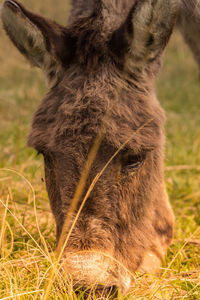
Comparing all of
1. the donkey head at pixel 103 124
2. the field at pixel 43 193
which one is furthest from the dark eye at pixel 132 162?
the field at pixel 43 193

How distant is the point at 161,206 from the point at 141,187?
2.60ft

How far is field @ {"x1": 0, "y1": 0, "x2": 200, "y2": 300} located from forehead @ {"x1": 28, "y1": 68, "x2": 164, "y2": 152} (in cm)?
47

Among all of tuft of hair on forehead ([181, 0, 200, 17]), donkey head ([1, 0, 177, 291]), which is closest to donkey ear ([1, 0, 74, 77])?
donkey head ([1, 0, 177, 291])

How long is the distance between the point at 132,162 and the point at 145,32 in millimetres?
965

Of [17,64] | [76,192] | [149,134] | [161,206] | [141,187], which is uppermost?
[17,64]

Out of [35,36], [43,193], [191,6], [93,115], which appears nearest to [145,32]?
[93,115]

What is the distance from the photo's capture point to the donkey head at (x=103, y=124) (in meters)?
2.46

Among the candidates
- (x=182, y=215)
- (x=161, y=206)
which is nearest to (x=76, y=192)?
(x=161, y=206)

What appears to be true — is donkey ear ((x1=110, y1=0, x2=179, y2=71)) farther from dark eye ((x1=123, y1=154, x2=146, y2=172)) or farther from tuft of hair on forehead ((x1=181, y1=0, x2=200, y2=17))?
tuft of hair on forehead ((x1=181, y1=0, x2=200, y2=17))

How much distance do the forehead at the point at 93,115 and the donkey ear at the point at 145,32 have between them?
21 centimetres

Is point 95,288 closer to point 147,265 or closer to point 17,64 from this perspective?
point 147,265

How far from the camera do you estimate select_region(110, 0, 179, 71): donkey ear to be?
2491 millimetres

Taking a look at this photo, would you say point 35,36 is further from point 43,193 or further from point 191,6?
point 43,193

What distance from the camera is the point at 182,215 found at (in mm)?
4238
